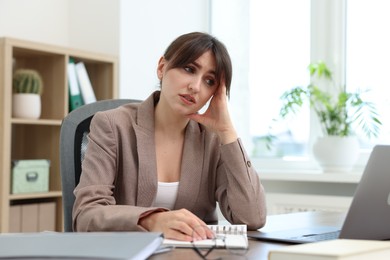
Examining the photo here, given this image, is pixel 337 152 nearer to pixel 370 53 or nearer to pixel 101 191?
pixel 370 53

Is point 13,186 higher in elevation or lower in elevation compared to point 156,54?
lower

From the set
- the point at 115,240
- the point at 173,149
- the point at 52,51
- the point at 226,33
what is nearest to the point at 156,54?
the point at 226,33

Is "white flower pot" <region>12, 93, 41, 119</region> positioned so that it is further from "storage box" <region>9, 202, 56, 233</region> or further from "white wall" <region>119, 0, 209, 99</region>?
"white wall" <region>119, 0, 209, 99</region>

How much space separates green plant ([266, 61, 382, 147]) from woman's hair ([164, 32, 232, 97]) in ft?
5.08

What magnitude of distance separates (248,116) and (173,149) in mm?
1958

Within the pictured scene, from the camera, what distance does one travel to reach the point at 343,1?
11.2 ft

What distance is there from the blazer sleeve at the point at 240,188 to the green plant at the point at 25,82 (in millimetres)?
1527

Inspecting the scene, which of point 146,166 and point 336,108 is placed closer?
point 146,166

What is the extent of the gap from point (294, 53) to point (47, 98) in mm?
1437

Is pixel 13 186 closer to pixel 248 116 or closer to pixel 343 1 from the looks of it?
pixel 248 116

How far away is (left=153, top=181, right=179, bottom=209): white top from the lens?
169 cm

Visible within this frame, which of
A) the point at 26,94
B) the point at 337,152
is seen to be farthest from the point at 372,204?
the point at 26,94

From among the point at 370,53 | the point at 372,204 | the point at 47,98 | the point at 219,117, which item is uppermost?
the point at 370,53

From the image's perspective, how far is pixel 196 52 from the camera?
1667mm
